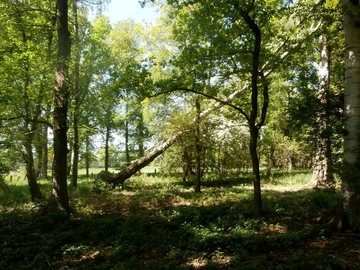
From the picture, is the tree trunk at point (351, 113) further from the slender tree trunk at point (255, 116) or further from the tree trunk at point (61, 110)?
the tree trunk at point (61, 110)

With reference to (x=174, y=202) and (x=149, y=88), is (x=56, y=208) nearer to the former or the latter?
(x=174, y=202)

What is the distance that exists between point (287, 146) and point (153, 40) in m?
10.3

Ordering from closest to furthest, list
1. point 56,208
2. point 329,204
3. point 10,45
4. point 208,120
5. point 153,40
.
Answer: point 329,204 → point 56,208 → point 10,45 → point 208,120 → point 153,40

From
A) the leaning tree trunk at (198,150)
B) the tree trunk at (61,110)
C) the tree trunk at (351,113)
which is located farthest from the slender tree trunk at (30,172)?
the tree trunk at (351,113)

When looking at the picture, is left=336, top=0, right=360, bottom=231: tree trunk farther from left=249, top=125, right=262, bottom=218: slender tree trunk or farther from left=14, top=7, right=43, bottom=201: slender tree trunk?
left=14, top=7, right=43, bottom=201: slender tree trunk

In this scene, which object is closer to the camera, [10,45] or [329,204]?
[329,204]

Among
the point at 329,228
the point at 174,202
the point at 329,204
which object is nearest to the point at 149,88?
the point at 174,202

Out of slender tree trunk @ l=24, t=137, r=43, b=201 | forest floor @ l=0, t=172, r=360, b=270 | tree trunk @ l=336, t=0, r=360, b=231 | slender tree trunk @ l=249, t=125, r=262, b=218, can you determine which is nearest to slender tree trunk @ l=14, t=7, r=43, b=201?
slender tree trunk @ l=24, t=137, r=43, b=201

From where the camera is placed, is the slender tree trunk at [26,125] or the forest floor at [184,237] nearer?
the forest floor at [184,237]

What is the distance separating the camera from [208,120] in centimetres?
1168

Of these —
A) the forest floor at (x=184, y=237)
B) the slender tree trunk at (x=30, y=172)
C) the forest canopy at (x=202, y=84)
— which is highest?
the forest canopy at (x=202, y=84)

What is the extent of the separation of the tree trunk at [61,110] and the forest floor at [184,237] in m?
0.60

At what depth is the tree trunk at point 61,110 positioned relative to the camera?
719 centimetres

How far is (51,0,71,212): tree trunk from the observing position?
7.19 m
